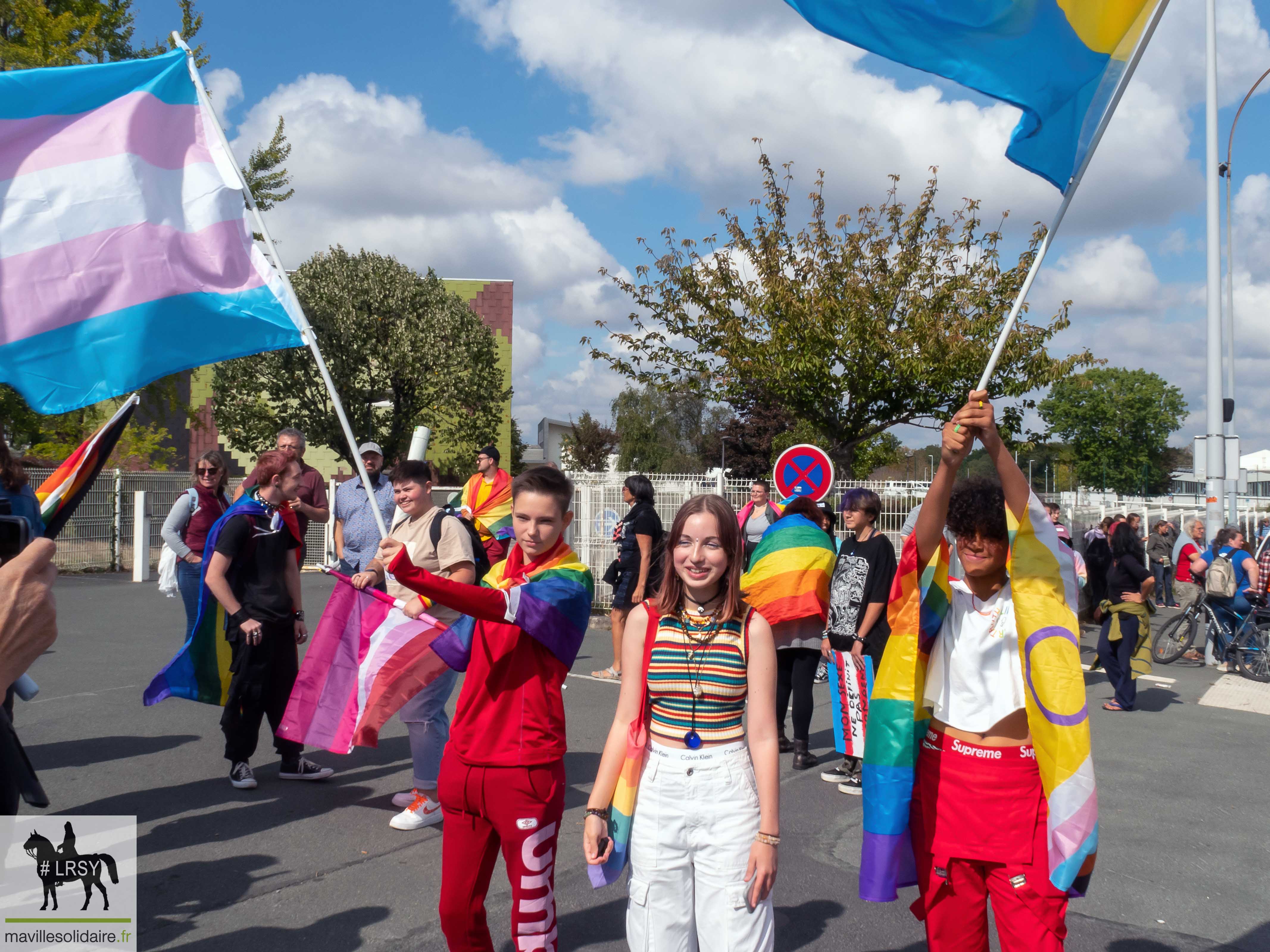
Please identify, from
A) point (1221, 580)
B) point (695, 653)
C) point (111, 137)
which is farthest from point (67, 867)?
point (1221, 580)

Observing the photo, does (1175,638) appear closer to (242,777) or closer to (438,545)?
(438,545)

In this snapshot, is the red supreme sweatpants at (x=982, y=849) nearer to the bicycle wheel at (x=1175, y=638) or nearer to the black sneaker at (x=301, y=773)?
the black sneaker at (x=301, y=773)

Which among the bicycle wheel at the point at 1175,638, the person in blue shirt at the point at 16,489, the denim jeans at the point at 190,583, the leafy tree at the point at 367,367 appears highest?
the leafy tree at the point at 367,367

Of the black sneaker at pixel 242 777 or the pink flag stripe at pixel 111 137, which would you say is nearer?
the pink flag stripe at pixel 111 137

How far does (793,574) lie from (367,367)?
23.7 meters

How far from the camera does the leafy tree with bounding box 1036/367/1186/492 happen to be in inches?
3273

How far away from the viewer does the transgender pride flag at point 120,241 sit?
13.2ft

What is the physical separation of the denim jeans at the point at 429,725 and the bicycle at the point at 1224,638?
9.06 metres

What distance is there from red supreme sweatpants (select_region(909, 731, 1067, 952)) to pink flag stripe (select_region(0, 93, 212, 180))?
4.15m

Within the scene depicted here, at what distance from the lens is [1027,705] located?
2723mm

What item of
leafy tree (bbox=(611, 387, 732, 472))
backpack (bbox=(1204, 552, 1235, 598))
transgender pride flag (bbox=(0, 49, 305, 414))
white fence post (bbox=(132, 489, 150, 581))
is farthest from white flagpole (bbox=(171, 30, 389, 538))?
leafy tree (bbox=(611, 387, 732, 472))

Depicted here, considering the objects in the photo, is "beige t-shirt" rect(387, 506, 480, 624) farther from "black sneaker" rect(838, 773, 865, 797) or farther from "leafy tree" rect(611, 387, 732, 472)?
"leafy tree" rect(611, 387, 732, 472)

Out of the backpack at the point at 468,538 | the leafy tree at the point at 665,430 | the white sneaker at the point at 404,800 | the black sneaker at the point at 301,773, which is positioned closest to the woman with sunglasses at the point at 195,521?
the black sneaker at the point at 301,773

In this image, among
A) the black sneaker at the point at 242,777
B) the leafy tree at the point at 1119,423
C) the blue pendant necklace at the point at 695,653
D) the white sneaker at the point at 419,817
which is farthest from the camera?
the leafy tree at the point at 1119,423
